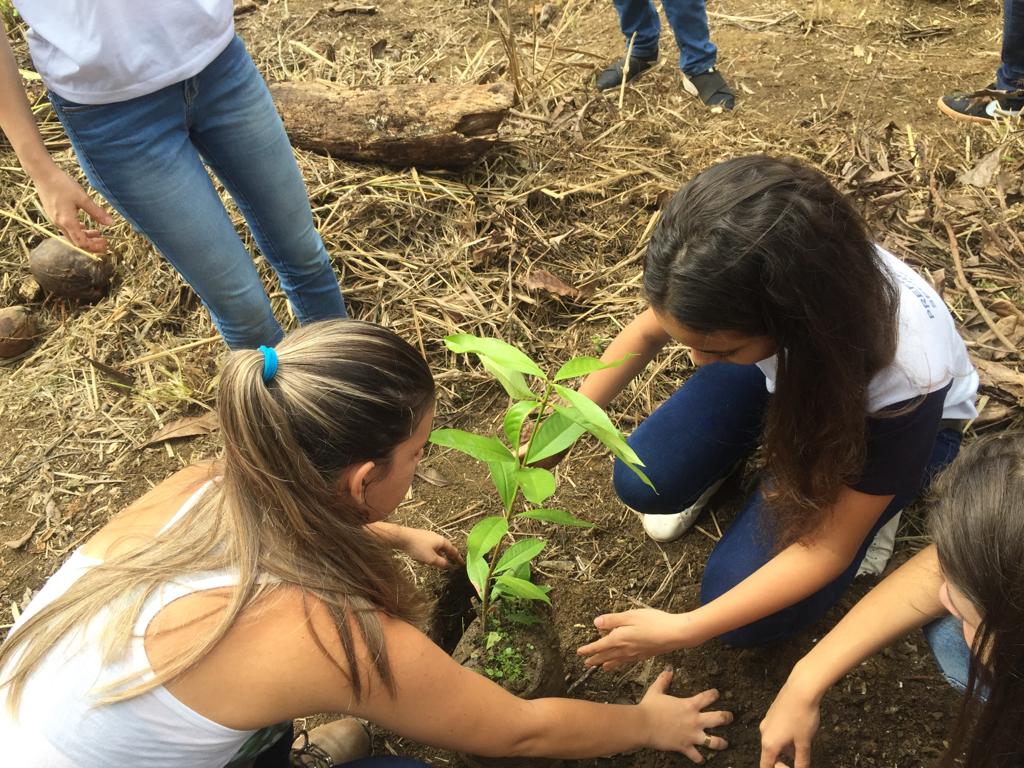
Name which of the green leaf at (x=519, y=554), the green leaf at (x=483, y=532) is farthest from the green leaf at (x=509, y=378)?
the green leaf at (x=519, y=554)

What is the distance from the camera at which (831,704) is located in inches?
75.0

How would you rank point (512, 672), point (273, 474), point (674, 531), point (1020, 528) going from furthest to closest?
1. point (674, 531)
2. point (512, 672)
3. point (273, 474)
4. point (1020, 528)

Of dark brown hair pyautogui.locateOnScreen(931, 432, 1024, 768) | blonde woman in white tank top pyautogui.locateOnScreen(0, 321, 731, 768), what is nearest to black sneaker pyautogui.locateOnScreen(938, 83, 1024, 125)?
dark brown hair pyautogui.locateOnScreen(931, 432, 1024, 768)

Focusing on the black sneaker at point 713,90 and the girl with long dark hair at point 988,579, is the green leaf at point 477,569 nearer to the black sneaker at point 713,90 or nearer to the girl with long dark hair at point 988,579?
the girl with long dark hair at point 988,579

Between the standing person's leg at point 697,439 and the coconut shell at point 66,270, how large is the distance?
2.33m

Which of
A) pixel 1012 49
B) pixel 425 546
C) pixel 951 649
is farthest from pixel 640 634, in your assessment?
pixel 1012 49

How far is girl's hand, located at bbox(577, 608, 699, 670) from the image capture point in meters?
1.66

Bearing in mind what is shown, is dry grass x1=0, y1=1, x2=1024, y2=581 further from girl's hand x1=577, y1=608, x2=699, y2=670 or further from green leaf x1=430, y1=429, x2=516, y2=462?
green leaf x1=430, y1=429, x2=516, y2=462

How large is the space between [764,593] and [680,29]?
9.34 feet

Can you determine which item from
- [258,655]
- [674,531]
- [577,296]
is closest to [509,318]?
[577,296]

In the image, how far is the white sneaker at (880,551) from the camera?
2.12 metres

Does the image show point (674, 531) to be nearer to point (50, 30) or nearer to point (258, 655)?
point (258, 655)

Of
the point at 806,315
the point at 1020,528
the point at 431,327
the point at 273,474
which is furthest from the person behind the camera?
the point at 431,327

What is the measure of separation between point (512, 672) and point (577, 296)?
1554mm
